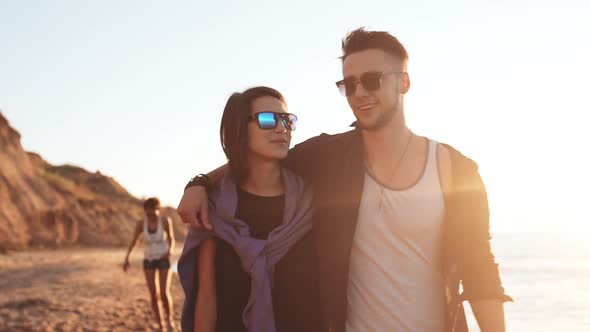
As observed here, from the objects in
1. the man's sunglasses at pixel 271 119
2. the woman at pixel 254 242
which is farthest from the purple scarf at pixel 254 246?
the man's sunglasses at pixel 271 119

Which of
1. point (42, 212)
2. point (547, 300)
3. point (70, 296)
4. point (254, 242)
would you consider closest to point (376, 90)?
point (254, 242)

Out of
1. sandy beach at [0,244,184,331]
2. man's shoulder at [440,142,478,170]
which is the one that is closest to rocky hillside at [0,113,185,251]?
sandy beach at [0,244,184,331]

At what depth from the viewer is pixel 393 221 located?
2.91 m

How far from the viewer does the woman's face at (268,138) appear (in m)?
3.37

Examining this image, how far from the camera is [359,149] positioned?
314cm

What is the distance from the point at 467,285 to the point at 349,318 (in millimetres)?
579

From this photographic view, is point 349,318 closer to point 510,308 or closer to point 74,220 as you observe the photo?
point 510,308

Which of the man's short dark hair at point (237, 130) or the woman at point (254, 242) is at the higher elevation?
the man's short dark hair at point (237, 130)

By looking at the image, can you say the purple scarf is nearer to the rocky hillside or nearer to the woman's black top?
the woman's black top

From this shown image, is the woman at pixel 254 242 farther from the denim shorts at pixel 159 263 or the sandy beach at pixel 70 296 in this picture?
the sandy beach at pixel 70 296

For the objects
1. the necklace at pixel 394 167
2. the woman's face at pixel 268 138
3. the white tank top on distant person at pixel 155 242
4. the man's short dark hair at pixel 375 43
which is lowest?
the white tank top on distant person at pixel 155 242

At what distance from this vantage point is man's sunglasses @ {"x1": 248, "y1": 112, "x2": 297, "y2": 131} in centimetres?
339

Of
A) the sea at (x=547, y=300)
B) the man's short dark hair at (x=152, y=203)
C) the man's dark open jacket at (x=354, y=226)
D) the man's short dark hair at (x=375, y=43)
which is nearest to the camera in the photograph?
the man's dark open jacket at (x=354, y=226)

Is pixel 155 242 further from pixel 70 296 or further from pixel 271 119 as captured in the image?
pixel 271 119
